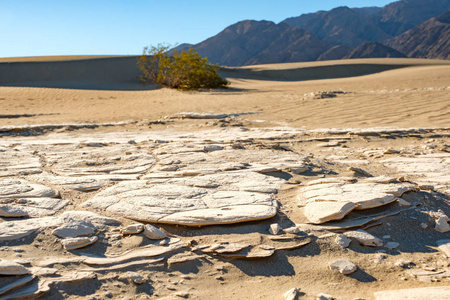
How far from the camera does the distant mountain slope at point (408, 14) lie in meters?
129

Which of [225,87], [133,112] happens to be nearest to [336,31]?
[225,87]

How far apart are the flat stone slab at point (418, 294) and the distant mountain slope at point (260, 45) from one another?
309ft

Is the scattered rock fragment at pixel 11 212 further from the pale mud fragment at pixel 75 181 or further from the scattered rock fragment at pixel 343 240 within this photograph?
the scattered rock fragment at pixel 343 240

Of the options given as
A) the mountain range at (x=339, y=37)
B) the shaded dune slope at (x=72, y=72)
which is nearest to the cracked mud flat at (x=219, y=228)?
the shaded dune slope at (x=72, y=72)

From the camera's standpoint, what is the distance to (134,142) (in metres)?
5.06

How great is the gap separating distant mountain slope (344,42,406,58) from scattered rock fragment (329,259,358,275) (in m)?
86.1

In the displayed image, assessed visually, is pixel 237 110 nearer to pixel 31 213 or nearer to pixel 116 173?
pixel 116 173

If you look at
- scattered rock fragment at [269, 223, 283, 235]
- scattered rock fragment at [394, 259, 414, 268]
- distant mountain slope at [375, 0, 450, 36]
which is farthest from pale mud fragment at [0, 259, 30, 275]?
distant mountain slope at [375, 0, 450, 36]

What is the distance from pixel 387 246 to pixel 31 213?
2078 millimetres

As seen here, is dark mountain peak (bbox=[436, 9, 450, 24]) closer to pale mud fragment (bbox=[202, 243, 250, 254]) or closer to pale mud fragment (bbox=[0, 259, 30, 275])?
pale mud fragment (bbox=[202, 243, 250, 254])

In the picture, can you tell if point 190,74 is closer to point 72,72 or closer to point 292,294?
point 72,72

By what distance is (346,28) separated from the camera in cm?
12506

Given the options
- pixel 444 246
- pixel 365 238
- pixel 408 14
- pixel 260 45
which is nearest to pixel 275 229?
pixel 365 238

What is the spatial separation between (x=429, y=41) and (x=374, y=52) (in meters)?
18.0
